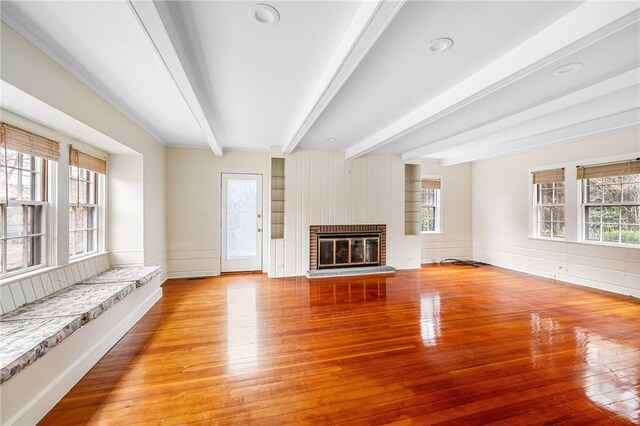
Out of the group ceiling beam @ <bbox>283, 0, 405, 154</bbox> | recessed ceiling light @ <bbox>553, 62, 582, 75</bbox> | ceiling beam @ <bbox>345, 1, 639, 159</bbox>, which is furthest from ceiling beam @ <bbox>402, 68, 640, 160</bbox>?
ceiling beam @ <bbox>283, 0, 405, 154</bbox>

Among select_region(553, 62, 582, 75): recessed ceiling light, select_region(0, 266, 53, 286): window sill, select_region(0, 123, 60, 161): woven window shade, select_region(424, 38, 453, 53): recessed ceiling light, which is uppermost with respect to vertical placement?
select_region(424, 38, 453, 53): recessed ceiling light

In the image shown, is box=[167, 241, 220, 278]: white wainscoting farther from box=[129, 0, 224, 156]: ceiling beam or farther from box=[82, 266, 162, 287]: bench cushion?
box=[129, 0, 224, 156]: ceiling beam

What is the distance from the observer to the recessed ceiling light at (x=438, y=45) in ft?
6.42

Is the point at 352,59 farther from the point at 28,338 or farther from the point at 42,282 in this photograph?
the point at 42,282

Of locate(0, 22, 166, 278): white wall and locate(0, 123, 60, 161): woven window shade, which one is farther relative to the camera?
locate(0, 123, 60, 161): woven window shade

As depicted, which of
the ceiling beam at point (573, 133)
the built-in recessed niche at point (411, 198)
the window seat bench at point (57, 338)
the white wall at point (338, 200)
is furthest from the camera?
the built-in recessed niche at point (411, 198)

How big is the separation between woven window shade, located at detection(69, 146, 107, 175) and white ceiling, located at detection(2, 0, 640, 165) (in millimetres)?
734

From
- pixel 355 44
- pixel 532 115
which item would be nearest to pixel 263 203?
pixel 355 44

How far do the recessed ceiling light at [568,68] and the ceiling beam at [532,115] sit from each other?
565mm

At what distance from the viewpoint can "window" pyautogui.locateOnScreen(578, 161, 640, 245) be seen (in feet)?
13.8

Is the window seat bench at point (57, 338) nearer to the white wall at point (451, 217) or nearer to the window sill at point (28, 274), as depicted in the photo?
the window sill at point (28, 274)

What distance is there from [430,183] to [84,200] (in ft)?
22.0

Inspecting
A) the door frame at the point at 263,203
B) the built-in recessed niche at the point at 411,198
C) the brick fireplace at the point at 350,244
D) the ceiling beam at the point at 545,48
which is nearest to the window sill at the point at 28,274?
the door frame at the point at 263,203

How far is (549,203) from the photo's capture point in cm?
540
